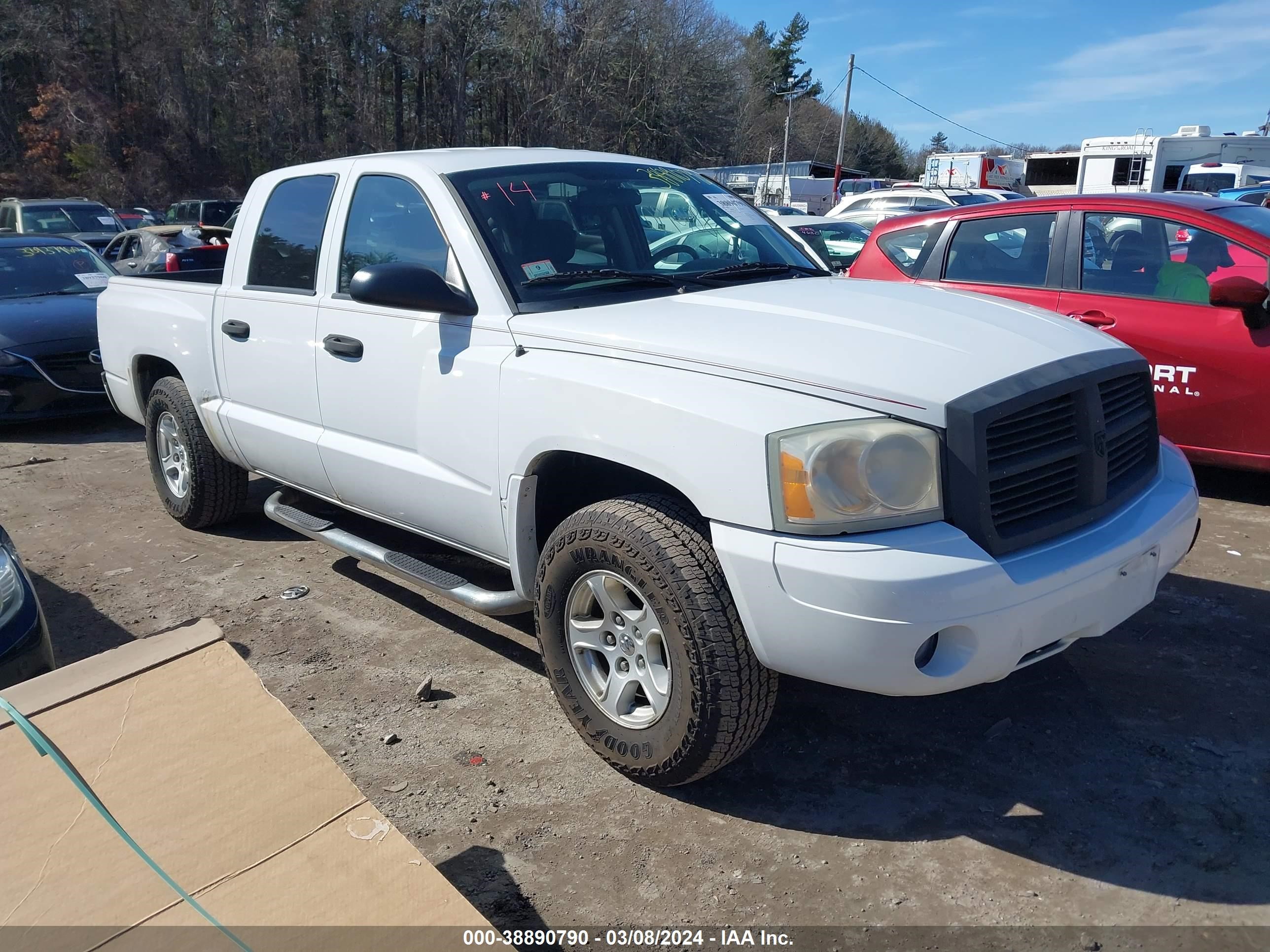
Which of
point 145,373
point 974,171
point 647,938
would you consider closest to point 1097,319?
point 647,938

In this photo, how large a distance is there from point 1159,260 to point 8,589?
225 inches

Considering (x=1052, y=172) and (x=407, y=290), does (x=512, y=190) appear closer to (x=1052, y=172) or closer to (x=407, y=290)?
(x=407, y=290)

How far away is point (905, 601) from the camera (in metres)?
2.34

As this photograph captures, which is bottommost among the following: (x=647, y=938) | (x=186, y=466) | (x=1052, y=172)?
(x=647, y=938)

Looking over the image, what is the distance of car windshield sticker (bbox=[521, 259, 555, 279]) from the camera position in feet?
11.0

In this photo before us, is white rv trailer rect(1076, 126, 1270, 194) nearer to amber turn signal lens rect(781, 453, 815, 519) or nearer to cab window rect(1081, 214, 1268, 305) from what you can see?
cab window rect(1081, 214, 1268, 305)

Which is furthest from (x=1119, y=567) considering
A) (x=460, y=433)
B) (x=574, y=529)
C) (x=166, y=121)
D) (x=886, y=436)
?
(x=166, y=121)

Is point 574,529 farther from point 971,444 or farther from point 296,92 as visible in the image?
point 296,92

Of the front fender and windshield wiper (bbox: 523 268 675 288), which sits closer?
the front fender

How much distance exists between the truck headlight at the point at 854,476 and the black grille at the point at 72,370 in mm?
7229

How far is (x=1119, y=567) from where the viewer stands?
2691mm

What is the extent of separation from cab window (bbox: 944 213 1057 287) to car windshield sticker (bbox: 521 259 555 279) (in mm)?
3536

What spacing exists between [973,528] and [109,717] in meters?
2.03

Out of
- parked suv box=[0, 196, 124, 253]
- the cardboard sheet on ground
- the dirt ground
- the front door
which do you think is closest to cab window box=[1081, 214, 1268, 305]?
the dirt ground
